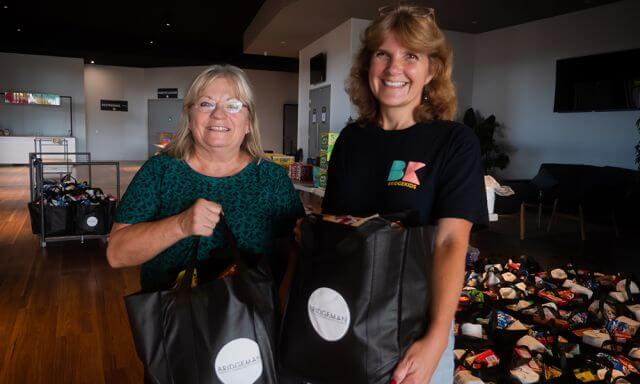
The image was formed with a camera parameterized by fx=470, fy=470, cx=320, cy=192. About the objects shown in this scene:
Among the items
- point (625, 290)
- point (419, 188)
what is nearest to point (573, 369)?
point (625, 290)

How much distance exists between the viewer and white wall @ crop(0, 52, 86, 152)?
13.9 meters

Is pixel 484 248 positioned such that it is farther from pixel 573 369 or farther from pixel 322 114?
pixel 322 114

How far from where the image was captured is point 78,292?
3.50m

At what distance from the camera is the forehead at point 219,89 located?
46.9 inches

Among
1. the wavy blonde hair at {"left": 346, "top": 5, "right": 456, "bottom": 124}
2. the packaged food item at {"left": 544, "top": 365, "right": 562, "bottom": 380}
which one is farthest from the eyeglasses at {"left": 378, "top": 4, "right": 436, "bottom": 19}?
Answer: the packaged food item at {"left": 544, "top": 365, "right": 562, "bottom": 380}

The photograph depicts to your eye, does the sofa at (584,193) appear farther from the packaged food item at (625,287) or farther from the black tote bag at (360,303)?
the black tote bag at (360,303)

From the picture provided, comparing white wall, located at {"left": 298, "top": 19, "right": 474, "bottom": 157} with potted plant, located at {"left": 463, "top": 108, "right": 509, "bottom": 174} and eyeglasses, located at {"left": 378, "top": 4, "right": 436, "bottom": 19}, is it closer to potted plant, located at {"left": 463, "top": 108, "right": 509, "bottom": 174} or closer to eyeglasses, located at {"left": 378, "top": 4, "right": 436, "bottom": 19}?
potted plant, located at {"left": 463, "top": 108, "right": 509, "bottom": 174}

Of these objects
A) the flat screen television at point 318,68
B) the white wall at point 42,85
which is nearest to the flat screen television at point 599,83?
the flat screen television at point 318,68

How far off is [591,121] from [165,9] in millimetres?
8102

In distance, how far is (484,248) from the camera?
5.07 meters

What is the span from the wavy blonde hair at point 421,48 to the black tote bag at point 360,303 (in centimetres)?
39

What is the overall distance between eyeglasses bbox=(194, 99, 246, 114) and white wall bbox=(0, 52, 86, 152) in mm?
15116

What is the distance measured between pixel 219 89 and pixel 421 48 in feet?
1.66

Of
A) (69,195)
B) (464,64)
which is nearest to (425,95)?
(69,195)
